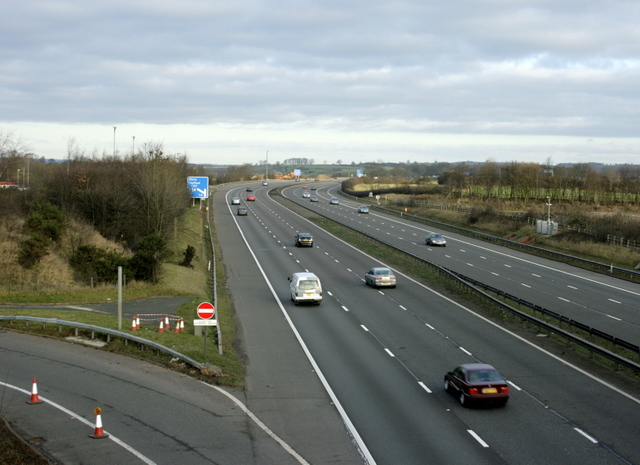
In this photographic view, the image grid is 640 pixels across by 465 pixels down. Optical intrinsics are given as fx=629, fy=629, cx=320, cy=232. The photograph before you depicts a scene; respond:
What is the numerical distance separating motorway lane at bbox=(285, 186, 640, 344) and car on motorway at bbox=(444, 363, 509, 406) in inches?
439

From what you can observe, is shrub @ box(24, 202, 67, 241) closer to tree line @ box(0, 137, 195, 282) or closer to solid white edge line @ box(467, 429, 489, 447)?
tree line @ box(0, 137, 195, 282)

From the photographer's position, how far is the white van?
1314 inches

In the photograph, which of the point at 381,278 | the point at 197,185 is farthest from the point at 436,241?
the point at 197,185

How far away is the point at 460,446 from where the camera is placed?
1482cm

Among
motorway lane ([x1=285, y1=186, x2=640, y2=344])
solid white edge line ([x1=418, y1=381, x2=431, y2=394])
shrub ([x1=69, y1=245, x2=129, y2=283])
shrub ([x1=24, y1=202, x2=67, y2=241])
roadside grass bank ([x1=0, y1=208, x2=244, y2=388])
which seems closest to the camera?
solid white edge line ([x1=418, y1=381, x2=431, y2=394])

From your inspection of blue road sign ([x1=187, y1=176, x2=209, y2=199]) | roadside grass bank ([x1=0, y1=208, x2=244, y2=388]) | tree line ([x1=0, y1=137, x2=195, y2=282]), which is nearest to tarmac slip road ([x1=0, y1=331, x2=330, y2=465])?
roadside grass bank ([x1=0, y1=208, x2=244, y2=388])

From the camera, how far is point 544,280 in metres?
41.9

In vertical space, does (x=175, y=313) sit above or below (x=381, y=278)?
below

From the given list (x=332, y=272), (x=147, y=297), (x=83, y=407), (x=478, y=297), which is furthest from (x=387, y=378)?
(x=332, y=272)

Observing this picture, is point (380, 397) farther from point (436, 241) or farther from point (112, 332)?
point (436, 241)

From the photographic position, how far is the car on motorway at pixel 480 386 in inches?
690

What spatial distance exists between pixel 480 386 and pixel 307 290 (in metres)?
16.7

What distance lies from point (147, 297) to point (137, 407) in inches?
777

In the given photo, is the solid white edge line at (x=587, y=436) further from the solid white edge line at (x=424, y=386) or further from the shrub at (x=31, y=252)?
the shrub at (x=31, y=252)
